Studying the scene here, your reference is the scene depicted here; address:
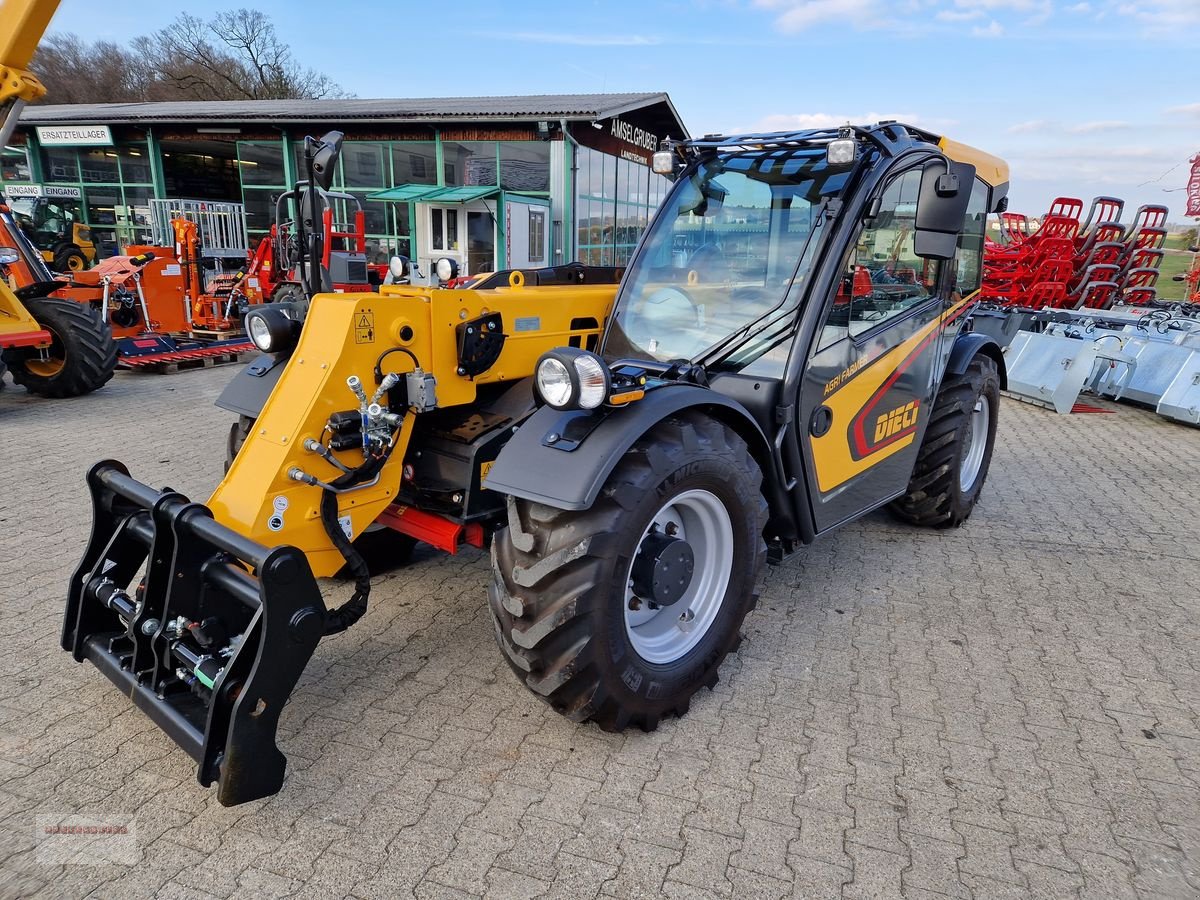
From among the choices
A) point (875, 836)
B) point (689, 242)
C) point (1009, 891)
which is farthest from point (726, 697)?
point (689, 242)

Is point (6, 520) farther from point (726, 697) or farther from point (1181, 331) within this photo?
point (1181, 331)

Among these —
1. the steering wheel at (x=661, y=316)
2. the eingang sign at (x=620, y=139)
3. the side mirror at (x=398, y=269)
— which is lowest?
the steering wheel at (x=661, y=316)

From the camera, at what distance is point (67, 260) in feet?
51.9

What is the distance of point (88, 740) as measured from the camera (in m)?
2.68

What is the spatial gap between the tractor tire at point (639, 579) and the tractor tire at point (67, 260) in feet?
56.1

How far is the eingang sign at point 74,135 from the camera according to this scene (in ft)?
65.3

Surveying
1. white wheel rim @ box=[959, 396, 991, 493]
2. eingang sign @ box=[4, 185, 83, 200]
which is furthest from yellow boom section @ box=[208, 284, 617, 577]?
eingang sign @ box=[4, 185, 83, 200]

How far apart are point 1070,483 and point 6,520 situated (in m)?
7.65

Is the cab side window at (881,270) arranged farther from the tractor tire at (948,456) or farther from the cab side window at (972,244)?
the tractor tire at (948,456)

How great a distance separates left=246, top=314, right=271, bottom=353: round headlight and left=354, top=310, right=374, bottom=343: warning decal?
60cm

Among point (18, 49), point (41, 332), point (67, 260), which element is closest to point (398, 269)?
point (18, 49)

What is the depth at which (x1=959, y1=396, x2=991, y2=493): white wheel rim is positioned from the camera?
17.4 feet

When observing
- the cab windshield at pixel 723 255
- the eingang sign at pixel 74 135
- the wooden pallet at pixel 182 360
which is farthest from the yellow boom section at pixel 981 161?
the eingang sign at pixel 74 135

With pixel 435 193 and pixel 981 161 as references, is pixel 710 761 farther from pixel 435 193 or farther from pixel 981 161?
pixel 435 193
